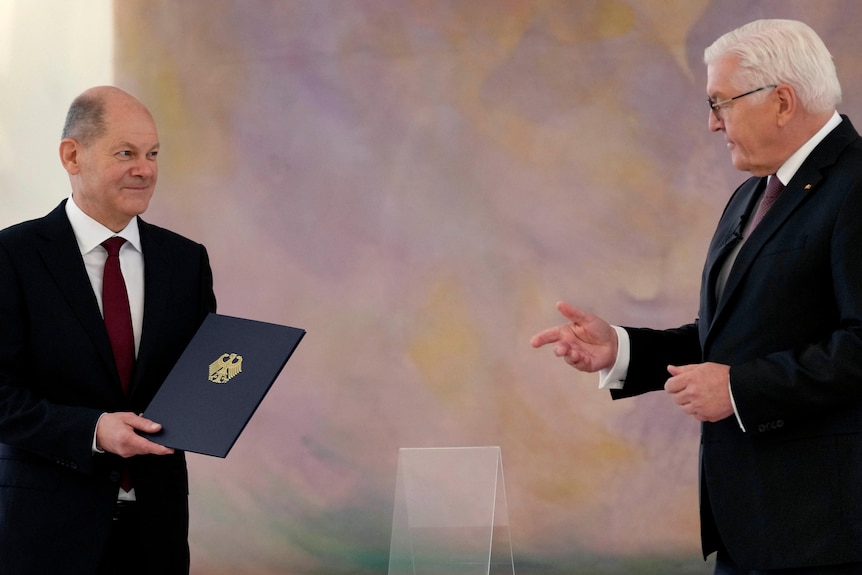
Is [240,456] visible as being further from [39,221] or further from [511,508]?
[39,221]

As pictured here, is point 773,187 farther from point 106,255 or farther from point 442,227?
point 442,227

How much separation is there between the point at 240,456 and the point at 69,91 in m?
2.02

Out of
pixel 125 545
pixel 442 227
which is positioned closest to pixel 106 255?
pixel 125 545

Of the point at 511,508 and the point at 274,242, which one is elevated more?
the point at 274,242

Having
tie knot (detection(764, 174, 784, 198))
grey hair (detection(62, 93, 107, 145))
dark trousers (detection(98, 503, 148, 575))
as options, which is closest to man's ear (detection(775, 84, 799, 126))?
tie knot (detection(764, 174, 784, 198))

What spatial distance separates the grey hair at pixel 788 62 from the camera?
202 centimetres

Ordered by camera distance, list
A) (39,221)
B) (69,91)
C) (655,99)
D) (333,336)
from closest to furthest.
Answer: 1. (39,221)
2. (655,99)
3. (333,336)
4. (69,91)

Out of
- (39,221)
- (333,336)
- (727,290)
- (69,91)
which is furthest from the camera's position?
(69,91)

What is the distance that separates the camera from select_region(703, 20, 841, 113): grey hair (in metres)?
2.02

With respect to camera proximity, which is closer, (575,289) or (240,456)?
(575,289)

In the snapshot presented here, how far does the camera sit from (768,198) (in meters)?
2.10

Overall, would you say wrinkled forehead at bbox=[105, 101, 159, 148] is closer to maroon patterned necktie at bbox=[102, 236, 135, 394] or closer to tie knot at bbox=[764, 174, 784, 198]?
maroon patterned necktie at bbox=[102, 236, 135, 394]

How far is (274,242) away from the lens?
4.75 meters

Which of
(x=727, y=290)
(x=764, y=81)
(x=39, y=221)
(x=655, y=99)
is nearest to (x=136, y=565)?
(x=39, y=221)
